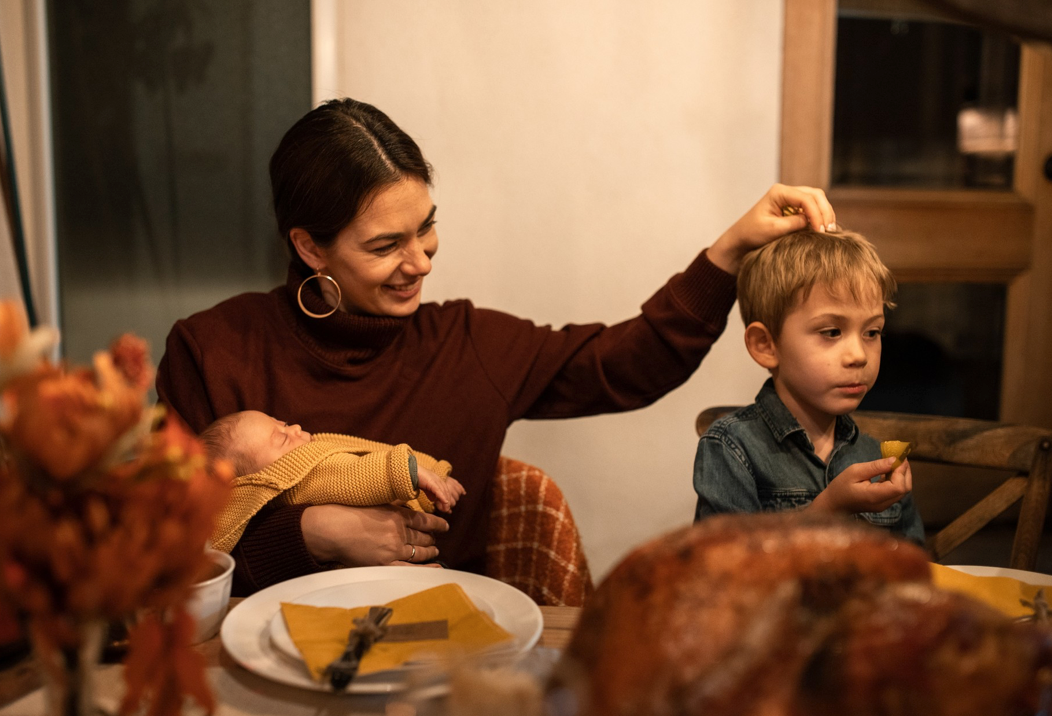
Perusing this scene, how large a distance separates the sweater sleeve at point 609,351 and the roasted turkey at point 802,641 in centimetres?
93

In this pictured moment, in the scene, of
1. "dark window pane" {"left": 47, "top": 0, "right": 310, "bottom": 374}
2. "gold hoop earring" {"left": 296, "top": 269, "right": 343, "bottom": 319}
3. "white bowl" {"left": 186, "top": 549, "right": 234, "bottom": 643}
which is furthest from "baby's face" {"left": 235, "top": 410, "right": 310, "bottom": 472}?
"dark window pane" {"left": 47, "top": 0, "right": 310, "bottom": 374}

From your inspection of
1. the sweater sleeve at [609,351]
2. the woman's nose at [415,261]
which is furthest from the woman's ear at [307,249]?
the sweater sleeve at [609,351]

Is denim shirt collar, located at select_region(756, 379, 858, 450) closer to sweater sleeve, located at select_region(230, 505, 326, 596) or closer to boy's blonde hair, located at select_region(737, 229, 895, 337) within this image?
boy's blonde hair, located at select_region(737, 229, 895, 337)

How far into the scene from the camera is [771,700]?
41 centimetres

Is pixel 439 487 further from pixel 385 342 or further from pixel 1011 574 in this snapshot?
pixel 1011 574

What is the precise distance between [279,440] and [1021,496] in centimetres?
114

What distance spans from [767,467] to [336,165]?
84 cm

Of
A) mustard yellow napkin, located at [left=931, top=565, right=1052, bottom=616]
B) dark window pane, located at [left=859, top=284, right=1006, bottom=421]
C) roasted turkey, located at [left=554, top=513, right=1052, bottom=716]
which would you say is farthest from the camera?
dark window pane, located at [left=859, top=284, right=1006, bottom=421]

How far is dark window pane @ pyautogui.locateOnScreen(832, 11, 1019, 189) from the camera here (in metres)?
2.41

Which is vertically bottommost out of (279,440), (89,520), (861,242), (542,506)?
(542,506)

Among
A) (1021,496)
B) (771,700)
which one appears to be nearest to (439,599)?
(771,700)

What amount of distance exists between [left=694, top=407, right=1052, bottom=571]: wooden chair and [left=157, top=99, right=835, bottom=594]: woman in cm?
41

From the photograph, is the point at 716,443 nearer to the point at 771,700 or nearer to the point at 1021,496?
the point at 1021,496

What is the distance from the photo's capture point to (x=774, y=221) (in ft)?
4.19
